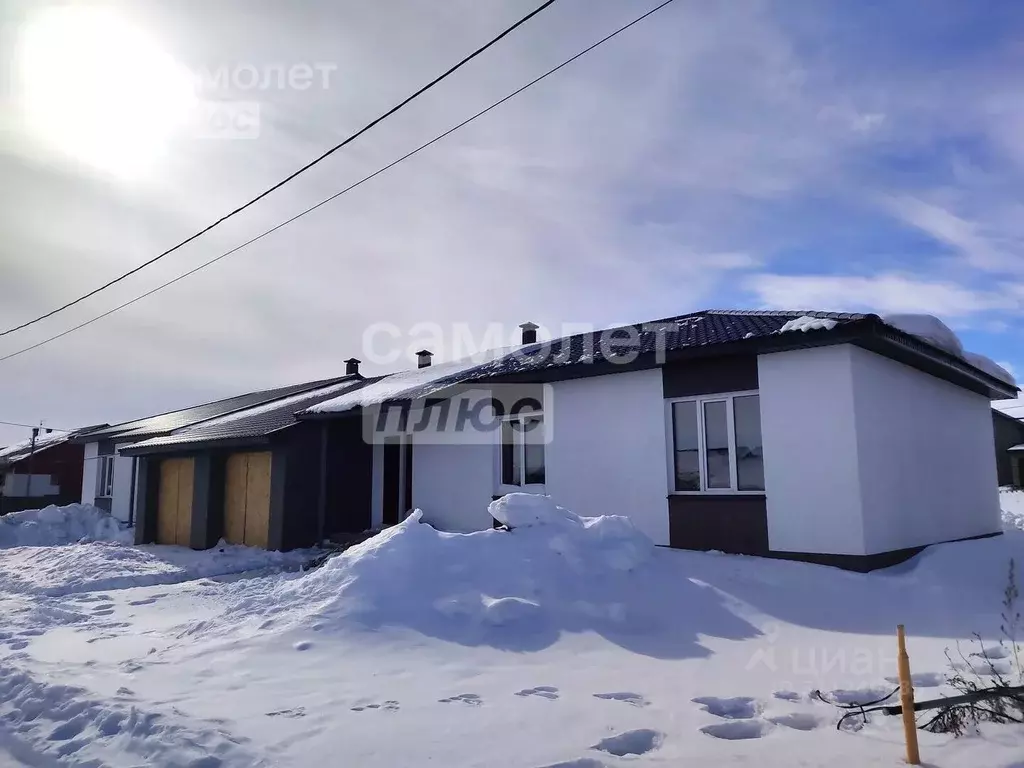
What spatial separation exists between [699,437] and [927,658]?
4.87 m

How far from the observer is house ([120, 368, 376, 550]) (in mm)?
15820

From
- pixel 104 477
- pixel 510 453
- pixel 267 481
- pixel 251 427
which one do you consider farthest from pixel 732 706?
pixel 104 477

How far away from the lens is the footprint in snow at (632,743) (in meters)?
4.37

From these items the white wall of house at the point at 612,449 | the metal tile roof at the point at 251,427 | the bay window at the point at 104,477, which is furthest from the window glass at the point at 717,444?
the bay window at the point at 104,477

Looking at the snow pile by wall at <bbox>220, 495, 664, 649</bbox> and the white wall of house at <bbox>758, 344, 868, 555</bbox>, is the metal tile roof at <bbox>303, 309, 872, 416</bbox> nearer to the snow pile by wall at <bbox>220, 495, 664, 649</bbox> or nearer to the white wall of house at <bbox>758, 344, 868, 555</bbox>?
the white wall of house at <bbox>758, 344, 868, 555</bbox>

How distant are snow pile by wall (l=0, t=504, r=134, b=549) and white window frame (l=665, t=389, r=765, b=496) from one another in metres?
16.2

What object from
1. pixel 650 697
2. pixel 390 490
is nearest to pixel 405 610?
pixel 650 697

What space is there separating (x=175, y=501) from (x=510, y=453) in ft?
35.5

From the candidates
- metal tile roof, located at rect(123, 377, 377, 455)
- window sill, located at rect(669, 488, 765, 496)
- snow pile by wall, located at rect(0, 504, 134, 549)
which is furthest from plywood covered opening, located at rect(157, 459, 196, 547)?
window sill, located at rect(669, 488, 765, 496)

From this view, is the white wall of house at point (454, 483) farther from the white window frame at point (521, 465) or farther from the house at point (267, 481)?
the house at point (267, 481)

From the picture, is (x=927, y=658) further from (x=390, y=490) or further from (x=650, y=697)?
(x=390, y=490)

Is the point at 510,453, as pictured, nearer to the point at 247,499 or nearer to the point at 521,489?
the point at 521,489

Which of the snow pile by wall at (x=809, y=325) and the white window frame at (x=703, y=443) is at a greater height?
the snow pile by wall at (x=809, y=325)

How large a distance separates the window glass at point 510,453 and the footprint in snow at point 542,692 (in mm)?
7762
